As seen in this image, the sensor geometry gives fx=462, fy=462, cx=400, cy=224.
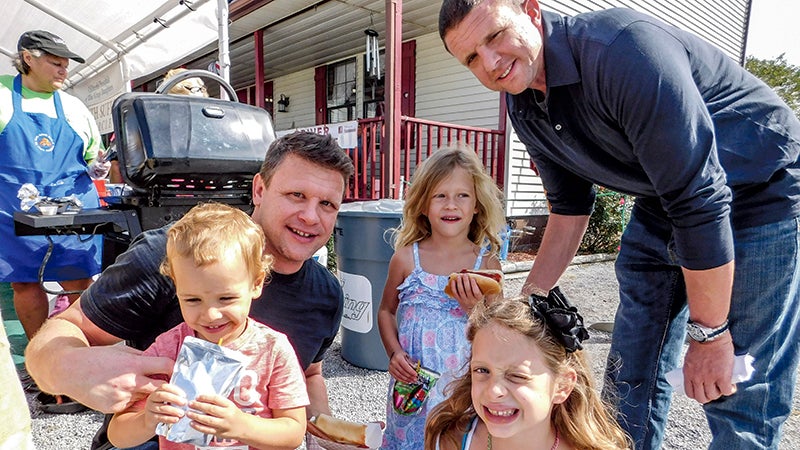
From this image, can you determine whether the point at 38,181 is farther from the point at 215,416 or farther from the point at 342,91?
the point at 342,91

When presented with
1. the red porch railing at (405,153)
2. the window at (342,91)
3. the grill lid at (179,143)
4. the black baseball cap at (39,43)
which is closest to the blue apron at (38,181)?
the black baseball cap at (39,43)

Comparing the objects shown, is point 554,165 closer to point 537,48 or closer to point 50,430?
point 537,48

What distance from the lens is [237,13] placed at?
7.63 metres

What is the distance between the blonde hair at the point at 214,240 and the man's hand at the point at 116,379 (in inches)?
8.7

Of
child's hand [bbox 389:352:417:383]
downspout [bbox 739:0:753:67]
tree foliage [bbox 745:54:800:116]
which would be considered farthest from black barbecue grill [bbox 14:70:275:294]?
tree foliage [bbox 745:54:800:116]

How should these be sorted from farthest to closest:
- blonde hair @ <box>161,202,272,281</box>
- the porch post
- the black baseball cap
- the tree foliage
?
1. the tree foliage
2. the porch post
3. the black baseball cap
4. blonde hair @ <box>161,202,272,281</box>

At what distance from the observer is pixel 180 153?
6.68 ft

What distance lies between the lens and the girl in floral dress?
78.3 inches

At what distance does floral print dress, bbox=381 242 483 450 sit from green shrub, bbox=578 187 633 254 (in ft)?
21.3

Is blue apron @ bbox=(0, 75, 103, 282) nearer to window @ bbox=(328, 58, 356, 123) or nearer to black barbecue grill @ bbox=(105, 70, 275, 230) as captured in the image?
black barbecue grill @ bbox=(105, 70, 275, 230)

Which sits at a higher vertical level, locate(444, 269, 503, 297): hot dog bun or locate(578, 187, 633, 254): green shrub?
locate(444, 269, 503, 297): hot dog bun

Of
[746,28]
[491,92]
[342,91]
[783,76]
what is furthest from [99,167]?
[783,76]

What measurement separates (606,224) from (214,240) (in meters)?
7.95

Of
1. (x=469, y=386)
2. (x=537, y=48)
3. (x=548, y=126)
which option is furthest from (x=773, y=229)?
(x=469, y=386)
